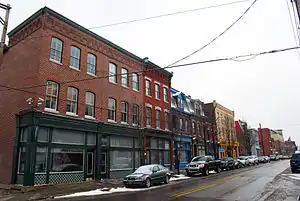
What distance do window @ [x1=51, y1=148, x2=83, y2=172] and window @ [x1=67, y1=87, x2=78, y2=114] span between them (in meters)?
2.95

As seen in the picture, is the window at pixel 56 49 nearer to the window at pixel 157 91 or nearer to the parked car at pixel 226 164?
the window at pixel 157 91

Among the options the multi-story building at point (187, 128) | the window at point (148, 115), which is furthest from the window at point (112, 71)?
the multi-story building at point (187, 128)

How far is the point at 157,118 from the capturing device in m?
29.4

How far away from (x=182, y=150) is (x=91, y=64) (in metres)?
17.6

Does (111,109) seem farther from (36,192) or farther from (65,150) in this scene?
(36,192)

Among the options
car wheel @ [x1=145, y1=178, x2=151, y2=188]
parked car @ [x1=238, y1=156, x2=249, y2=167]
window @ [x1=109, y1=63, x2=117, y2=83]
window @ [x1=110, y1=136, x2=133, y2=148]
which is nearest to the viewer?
car wheel @ [x1=145, y1=178, x2=151, y2=188]

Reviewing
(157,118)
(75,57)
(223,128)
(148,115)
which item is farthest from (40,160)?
(223,128)

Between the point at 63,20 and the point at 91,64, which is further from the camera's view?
the point at 91,64

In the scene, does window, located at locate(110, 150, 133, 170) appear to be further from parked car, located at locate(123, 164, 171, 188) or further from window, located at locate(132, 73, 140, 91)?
window, located at locate(132, 73, 140, 91)

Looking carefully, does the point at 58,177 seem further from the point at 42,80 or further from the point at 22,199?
the point at 42,80

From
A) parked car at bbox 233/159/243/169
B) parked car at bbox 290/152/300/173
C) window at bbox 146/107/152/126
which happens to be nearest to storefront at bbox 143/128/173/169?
window at bbox 146/107/152/126

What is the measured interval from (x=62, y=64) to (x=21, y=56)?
3219 millimetres

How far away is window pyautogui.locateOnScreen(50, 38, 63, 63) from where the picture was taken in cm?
1889

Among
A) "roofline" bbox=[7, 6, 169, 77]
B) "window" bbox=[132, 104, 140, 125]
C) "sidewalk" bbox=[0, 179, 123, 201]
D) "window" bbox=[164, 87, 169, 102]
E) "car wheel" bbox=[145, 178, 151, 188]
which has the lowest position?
"sidewalk" bbox=[0, 179, 123, 201]
